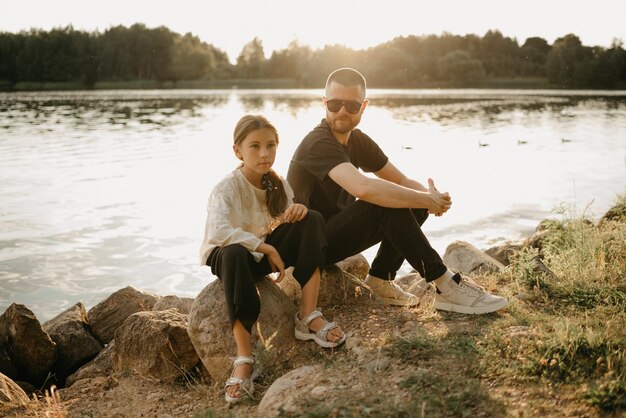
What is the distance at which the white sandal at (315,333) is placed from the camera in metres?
4.37

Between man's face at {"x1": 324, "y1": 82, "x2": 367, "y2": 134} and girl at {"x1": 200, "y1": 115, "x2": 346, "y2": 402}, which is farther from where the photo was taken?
man's face at {"x1": 324, "y1": 82, "x2": 367, "y2": 134}

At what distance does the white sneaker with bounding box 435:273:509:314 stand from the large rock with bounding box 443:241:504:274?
88.9 inches

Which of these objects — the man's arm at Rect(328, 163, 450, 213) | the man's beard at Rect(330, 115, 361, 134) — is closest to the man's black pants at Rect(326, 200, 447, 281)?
the man's arm at Rect(328, 163, 450, 213)

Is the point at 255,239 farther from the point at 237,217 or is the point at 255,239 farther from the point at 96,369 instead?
the point at 96,369

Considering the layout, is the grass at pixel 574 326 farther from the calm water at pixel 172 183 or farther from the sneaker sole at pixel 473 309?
the calm water at pixel 172 183

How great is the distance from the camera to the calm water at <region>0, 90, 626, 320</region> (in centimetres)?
977

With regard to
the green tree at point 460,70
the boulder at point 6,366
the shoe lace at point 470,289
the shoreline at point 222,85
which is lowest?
the boulder at point 6,366

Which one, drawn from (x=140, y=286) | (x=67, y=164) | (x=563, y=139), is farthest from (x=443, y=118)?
(x=140, y=286)

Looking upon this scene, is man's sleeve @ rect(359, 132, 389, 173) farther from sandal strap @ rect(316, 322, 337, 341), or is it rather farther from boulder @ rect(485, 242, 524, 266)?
boulder @ rect(485, 242, 524, 266)

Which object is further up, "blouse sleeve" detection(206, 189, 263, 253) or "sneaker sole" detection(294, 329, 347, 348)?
"blouse sleeve" detection(206, 189, 263, 253)

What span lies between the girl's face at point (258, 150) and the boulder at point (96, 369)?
259cm

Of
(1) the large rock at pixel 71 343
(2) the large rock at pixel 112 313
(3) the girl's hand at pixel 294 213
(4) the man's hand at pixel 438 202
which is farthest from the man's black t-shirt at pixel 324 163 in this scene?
(1) the large rock at pixel 71 343

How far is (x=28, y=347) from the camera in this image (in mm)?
6250

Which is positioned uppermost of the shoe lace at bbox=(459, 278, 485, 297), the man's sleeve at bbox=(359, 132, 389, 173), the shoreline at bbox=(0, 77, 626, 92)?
the shoreline at bbox=(0, 77, 626, 92)
